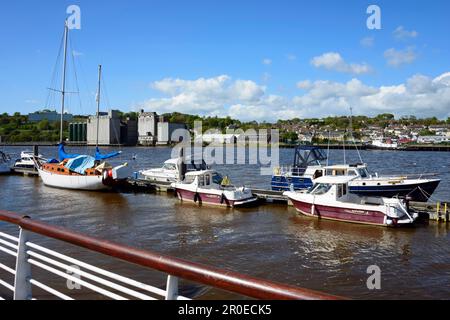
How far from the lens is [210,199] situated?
87.2 feet

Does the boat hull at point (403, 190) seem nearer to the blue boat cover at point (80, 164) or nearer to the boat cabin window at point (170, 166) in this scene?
the boat cabin window at point (170, 166)

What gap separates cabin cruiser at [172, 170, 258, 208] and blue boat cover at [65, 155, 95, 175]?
11025 millimetres

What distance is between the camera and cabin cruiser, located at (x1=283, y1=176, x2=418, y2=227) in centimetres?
1995

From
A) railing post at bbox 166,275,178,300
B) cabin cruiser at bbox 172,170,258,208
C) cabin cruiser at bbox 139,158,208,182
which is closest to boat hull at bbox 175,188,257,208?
cabin cruiser at bbox 172,170,258,208

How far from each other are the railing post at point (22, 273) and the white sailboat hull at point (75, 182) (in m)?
31.1

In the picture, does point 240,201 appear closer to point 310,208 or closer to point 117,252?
point 310,208

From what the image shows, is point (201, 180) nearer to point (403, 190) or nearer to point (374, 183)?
point (374, 183)

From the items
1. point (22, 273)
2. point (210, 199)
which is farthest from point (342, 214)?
point (22, 273)

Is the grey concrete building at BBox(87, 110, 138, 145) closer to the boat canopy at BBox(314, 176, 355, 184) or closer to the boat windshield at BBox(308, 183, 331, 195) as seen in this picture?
the boat windshield at BBox(308, 183, 331, 195)

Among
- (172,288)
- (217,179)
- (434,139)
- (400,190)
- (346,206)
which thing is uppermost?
(434,139)

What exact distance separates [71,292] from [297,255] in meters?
8.36

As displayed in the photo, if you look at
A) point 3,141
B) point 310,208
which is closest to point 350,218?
point 310,208

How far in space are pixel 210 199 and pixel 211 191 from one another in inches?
20.4

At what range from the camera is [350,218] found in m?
21.0
